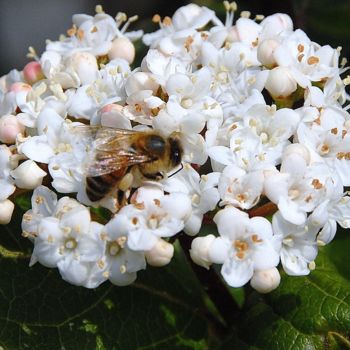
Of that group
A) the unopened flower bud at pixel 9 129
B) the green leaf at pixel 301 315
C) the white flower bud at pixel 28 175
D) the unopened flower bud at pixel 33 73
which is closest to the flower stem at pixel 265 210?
the green leaf at pixel 301 315

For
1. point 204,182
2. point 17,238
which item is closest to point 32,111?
point 17,238

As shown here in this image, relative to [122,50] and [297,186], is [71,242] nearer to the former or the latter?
[297,186]

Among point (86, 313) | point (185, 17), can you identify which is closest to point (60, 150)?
point (86, 313)

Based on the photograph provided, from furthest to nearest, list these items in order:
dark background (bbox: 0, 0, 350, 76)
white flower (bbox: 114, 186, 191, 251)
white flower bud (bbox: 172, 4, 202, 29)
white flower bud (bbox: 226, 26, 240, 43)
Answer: dark background (bbox: 0, 0, 350, 76)
white flower bud (bbox: 172, 4, 202, 29)
white flower bud (bbox: 226, 26, 240, 43)
white flower (bbox: 114, 186, 191, 251)

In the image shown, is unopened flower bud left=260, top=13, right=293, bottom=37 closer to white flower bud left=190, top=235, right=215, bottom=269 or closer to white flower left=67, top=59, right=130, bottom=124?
white flower left=67, top=59, right=130, bottom=124

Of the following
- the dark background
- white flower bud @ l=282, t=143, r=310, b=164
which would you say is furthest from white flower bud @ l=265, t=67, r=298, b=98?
the dark background

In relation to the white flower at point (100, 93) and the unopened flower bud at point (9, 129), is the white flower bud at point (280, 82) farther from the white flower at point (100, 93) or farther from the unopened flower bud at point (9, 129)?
the unopened flower bud at point (9, 129)
